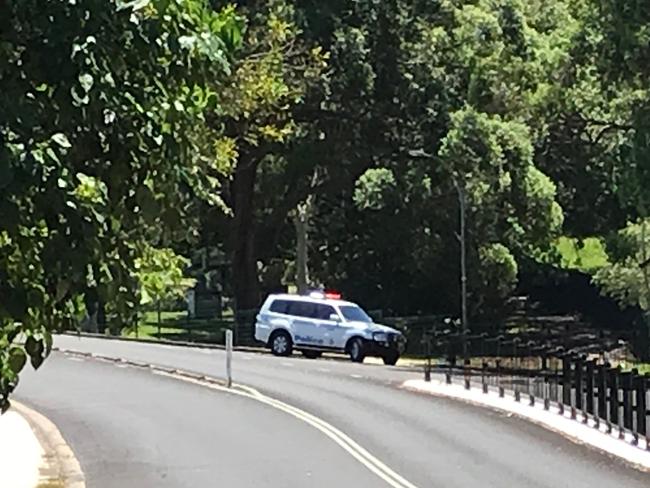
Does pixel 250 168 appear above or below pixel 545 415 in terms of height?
above

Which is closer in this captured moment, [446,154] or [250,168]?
[446,154]

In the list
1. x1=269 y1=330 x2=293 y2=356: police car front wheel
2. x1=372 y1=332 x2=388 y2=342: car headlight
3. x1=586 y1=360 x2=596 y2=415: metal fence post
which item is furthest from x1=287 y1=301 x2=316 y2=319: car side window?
x1=586 y1=360 x2=596 y2=415: metal fence post

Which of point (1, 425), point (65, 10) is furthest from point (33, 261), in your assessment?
point (1, 425)

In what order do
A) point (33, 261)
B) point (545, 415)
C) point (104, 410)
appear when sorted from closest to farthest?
point (33, 261) → point (545, 415) → point (104, 410)

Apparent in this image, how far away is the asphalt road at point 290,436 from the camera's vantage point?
17.1 m

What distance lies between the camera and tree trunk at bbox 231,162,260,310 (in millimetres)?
56062

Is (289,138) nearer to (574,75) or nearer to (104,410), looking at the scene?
(574,75)

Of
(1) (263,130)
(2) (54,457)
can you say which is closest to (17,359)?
(2) (54,457)

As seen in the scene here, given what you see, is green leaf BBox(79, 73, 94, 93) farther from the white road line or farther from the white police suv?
the white police suv

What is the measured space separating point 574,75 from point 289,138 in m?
11.1

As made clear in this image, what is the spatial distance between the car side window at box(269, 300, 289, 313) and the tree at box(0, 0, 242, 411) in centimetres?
3702

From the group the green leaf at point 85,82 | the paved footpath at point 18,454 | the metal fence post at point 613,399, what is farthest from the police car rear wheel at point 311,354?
the green leaf at point 85,82

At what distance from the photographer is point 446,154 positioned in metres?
49.6

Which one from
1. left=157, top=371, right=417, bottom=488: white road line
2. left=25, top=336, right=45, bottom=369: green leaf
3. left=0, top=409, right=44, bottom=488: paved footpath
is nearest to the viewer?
left=25, top=336, right=45, bottom=369: green leaf
